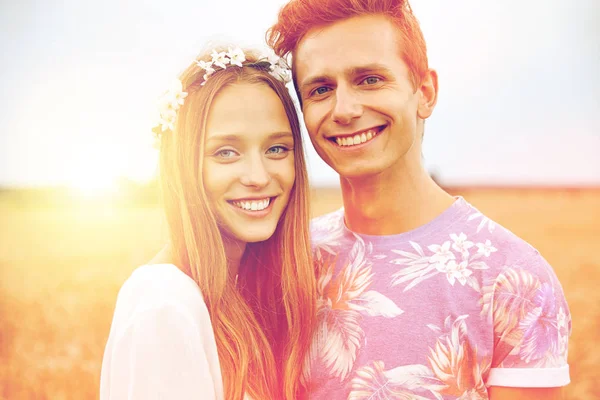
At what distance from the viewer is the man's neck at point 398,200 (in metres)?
2.62

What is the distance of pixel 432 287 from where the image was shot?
2.44 m

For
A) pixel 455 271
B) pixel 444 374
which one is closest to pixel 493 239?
pixel 455 271

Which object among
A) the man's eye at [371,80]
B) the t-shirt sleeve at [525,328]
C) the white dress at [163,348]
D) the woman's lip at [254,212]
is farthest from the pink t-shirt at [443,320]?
the man's eye at [371,80]

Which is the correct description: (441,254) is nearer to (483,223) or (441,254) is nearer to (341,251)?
(483,223)

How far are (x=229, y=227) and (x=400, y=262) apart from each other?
76 centimetres

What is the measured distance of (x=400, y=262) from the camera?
252cm

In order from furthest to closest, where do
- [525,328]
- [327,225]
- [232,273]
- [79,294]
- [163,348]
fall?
[79,294]
[327,225]
[232,273]
[525,328]
[163,348]

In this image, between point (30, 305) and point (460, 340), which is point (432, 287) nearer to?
point (460, 340)

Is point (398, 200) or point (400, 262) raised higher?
point (398, 200)

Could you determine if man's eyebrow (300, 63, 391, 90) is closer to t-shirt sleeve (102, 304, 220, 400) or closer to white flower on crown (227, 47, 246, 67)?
white flower on crown (227, 47, 246, 67)

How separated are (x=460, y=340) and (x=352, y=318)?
0.45 metres

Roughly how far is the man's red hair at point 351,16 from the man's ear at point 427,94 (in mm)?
52

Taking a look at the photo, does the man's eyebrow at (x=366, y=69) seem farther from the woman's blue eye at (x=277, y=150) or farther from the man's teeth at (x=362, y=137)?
the woman's blue eye at (x=277, y=150)

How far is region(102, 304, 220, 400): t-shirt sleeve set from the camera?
2107mm
